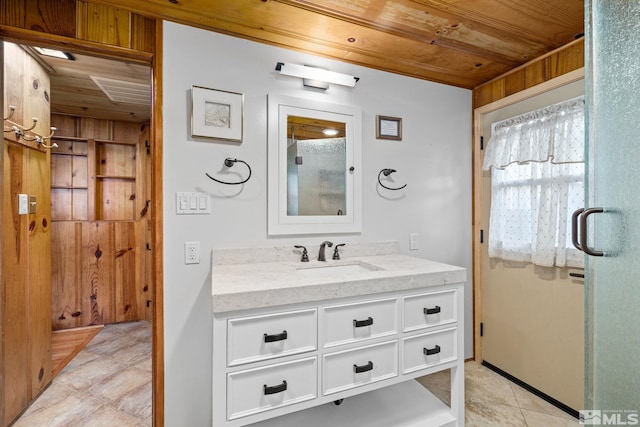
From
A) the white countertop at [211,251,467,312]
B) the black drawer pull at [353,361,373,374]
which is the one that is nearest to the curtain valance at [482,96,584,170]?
the white countertop at [211,251,467,312]

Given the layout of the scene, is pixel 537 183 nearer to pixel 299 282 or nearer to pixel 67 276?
pixel 299 282

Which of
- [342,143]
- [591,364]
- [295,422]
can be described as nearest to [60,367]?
[295,422]

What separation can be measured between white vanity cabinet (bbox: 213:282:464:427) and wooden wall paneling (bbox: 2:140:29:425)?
140cm

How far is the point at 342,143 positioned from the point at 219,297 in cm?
127

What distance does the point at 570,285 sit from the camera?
179cm

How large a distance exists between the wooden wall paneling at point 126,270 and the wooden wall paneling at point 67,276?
310 mm

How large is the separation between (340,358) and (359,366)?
0.11 m

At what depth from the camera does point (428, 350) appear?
1437mm

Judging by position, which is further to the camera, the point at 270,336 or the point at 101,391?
the point at 101,391

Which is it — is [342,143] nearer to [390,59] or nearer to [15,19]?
[390,59]

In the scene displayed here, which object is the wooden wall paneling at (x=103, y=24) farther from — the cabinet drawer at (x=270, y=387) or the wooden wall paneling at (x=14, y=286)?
the cabinet drawer at (x=270, y=387)

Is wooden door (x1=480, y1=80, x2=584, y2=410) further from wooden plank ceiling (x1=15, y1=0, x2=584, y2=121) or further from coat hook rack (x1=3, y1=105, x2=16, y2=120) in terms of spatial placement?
coat hook rack (x1=3, y1=105, x2=16, y2=120)

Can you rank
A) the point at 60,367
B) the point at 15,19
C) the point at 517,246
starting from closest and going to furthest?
the point at 15,19
the point at 517,246
the point at 60,367

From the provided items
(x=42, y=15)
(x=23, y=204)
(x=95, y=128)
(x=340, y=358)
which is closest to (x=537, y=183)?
(x=340, y=358)
